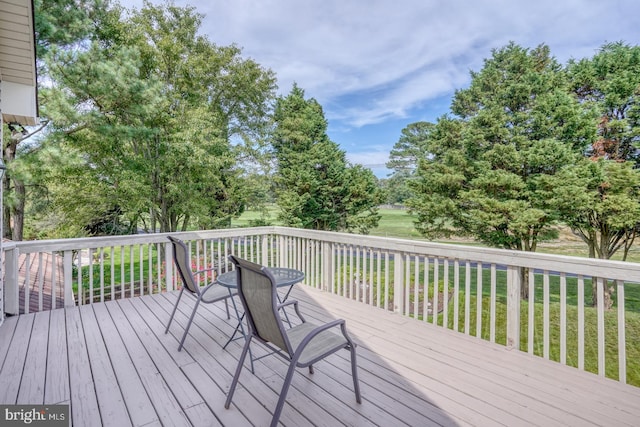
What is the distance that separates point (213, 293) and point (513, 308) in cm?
296

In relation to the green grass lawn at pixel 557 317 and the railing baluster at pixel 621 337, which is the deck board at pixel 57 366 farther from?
the railing baluster at pixel 621 337

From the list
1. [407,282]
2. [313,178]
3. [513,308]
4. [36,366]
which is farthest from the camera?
[313,178]

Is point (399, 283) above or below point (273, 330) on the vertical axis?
below

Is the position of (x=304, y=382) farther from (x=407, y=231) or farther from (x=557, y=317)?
(x=407, y=231)

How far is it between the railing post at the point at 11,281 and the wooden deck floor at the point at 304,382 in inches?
13.2

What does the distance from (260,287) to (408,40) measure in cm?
960

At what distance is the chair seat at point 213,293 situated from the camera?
299 cm

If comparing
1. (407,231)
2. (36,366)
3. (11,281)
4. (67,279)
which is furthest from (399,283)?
(407,231)

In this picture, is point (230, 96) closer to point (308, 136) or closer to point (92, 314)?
point (308, 136)

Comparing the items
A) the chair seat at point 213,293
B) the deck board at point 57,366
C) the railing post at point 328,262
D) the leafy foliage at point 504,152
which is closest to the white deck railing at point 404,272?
the railing post at point 328,262

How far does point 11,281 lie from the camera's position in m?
3.57

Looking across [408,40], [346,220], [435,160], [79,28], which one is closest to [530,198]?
[435,160]

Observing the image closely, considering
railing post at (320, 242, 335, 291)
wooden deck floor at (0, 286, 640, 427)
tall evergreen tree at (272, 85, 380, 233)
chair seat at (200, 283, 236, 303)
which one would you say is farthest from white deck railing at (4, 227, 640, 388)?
tall evergreen tree at (272, 85, 380, 233)

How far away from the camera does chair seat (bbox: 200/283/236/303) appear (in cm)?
299
